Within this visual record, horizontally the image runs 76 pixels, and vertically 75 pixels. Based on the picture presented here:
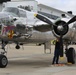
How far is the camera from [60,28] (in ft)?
48.0

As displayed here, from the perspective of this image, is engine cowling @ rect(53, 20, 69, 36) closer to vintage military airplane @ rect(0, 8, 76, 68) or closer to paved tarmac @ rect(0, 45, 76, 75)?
vintage military airplane @ rect(0, 8, 76, 68)

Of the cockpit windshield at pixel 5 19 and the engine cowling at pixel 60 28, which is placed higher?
the cockpit windshield at pixel 5 19

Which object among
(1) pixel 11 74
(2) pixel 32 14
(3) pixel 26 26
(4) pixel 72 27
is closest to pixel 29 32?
(3) pixel 26 26

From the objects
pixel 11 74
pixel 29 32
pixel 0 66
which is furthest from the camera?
pixel 29 32

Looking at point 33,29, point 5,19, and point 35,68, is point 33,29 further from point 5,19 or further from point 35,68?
point 35,68

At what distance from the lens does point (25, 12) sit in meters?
15.6

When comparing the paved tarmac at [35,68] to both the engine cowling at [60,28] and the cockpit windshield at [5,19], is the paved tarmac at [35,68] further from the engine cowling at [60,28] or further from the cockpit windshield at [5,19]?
the cockpit windshield at [5,19]

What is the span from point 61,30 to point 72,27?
43.3 inches

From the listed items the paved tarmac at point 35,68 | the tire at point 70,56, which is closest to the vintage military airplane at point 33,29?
the tire at point 70,56

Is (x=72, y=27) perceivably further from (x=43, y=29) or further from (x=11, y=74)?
(x=11, y=74)

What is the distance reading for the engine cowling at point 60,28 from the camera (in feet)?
48.1

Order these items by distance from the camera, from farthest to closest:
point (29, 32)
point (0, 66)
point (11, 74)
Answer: point (29, 32) < point (0, 66) < point (11, 74)

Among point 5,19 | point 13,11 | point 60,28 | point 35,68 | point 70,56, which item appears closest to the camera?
point 5,19

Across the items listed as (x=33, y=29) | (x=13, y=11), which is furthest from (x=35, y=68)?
(x=13, y=11)
